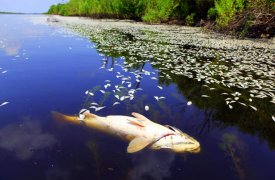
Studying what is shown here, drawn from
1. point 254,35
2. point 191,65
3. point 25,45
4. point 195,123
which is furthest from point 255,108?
point 254,35

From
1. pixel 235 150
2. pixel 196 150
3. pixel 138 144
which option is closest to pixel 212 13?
pixel 235 150

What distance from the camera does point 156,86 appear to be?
9219 mm

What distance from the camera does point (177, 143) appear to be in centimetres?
504

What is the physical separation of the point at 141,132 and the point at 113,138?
1.81 ft

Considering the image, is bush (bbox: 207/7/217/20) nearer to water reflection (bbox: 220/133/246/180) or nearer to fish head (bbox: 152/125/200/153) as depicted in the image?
water reflection (bbox: 220/133/246/180)

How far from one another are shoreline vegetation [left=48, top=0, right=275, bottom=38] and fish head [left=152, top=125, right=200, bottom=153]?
20121 mm

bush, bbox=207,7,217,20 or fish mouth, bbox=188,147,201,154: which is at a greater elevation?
bush, bbox=207,7,217,20

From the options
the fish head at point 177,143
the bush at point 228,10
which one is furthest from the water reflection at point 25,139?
the bush at point 228,10

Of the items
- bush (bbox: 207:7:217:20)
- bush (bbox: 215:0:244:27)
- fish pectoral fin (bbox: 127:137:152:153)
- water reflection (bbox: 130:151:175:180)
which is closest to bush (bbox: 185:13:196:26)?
bush (bbox: 207:7:217:20)

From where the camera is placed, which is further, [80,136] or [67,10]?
[67,10]

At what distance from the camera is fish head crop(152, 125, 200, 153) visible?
16.4 ft

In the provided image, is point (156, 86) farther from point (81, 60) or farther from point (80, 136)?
point (81, 60)

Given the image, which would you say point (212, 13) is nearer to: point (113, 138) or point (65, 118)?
point (65, 118)

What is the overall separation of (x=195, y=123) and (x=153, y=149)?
178cm
